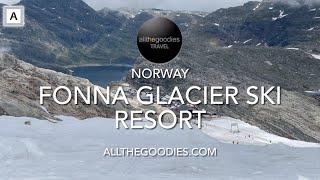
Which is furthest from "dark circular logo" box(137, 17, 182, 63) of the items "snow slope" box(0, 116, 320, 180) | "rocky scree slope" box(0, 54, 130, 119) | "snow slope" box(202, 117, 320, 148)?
"snow slope" box(202, 117, 320, 148)

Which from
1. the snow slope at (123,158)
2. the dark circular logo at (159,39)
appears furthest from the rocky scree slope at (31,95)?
the dark circular logo at (159,39)

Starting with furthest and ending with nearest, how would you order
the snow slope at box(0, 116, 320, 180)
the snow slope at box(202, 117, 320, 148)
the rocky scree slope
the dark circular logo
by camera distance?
the snow slope at box(202, 117, 320, 148) → the rocky scree slope → the dark circular logo → the snow slope at box(0, 116, 320, 180)

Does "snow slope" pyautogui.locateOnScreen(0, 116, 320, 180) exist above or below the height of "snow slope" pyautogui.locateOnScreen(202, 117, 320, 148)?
above

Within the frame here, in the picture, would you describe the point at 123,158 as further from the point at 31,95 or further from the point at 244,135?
the point at 244,135

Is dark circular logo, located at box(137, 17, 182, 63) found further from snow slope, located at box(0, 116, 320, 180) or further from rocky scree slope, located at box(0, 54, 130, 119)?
rocky scree slope, located at box(0, 54, 130, 119)

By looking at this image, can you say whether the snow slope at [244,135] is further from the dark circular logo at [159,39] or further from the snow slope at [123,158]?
the dark circular logo at [159,39]

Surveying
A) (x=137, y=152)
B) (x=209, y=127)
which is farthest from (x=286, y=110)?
(x=137, y=152)

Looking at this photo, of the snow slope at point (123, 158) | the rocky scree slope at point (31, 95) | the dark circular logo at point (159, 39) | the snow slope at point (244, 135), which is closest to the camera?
the snow slope at point (123, 158)

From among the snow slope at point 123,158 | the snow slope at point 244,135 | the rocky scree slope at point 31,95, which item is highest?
the rocky scree slope at point 31,95
